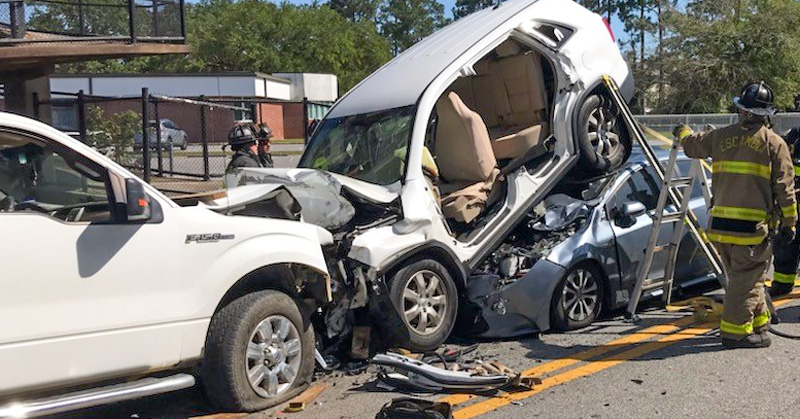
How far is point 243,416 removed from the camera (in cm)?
499

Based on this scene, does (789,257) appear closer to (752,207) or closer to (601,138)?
(752,207)

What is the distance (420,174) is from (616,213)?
1792 mm

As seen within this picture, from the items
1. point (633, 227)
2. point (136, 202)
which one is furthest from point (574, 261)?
point (136, 202)

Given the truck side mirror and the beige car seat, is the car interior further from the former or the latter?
the truck side mirror

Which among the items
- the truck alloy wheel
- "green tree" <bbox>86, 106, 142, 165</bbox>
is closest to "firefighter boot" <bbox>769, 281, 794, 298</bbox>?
the truck alloy wheel

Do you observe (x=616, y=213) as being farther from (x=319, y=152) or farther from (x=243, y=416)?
Answer: (x=243, y=416)

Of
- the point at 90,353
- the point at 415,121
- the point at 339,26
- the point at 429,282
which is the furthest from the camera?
the point at 339,26

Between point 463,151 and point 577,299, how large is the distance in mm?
1637

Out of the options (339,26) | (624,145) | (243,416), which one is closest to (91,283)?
(243,416)

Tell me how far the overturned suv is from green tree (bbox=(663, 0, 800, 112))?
27.2 metres

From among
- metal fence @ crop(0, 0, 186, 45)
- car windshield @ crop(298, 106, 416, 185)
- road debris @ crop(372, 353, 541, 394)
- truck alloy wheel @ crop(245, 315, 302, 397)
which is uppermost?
metal fence @ crop(0, 0, 186, 45)

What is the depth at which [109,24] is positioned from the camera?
14047 millimetres

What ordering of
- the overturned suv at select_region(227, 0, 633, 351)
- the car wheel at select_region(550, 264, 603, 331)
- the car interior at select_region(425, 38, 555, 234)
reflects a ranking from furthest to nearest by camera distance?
the car interior at select_region(425, 38, 555, 234)
the car wheel at select_region(550, 264, 603, 331)
the overturned suv at select_region(227, 0, 633, 351)

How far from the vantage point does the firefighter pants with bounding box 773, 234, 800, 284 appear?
7.62 m
